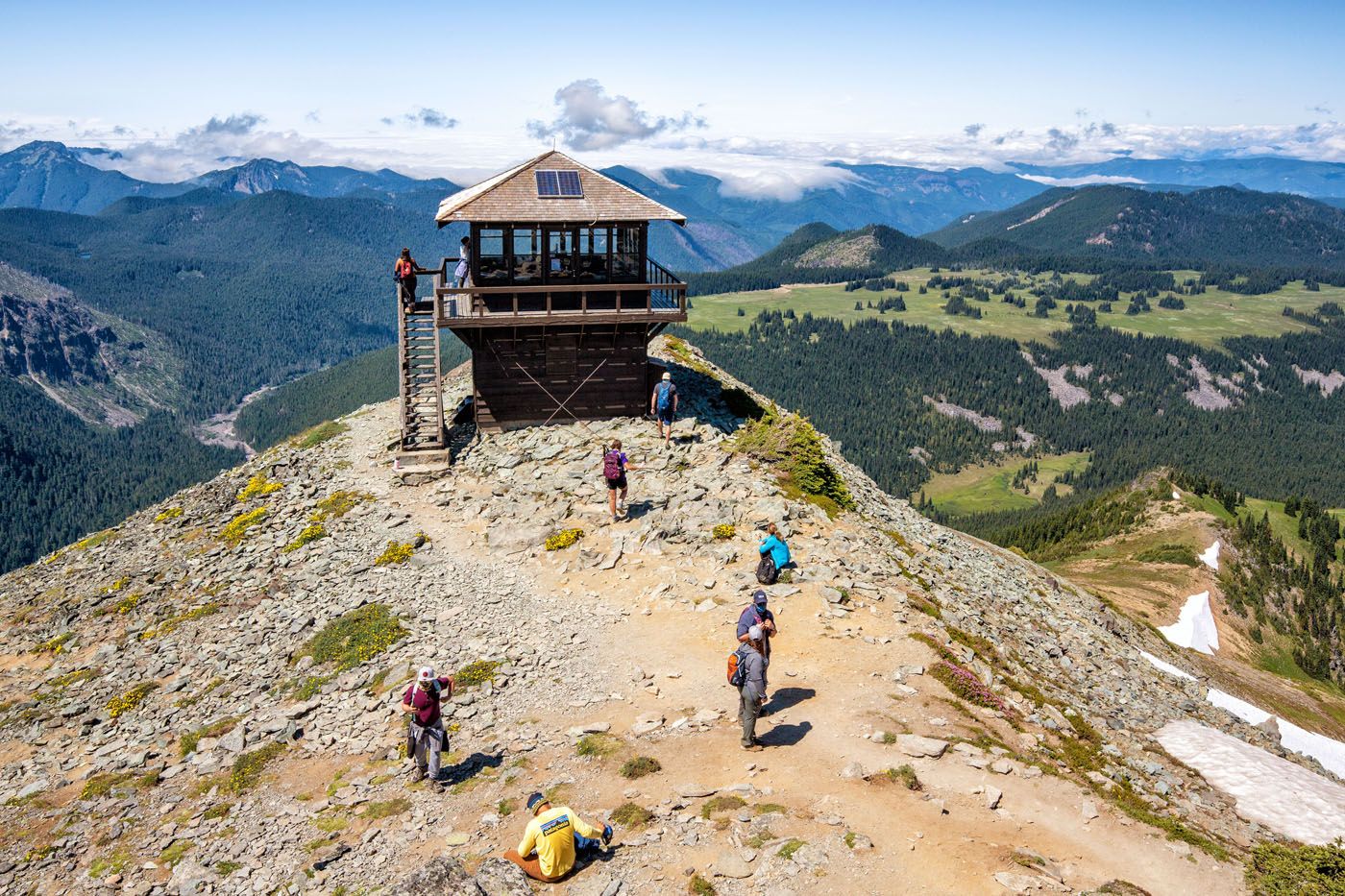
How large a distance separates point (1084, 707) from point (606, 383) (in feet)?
78.6

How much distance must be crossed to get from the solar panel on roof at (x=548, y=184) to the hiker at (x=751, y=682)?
25372 millimetres

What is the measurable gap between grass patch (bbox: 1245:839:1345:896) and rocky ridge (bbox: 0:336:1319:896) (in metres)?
0.65

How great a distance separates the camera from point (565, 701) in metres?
19.5

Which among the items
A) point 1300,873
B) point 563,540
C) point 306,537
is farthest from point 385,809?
point 306,537

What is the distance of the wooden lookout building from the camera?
34719 millimetres

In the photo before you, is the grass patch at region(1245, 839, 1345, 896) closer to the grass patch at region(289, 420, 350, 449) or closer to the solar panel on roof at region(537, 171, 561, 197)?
the solar panel on roof at region(537, 171, 561, 197)

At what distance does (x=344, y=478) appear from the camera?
3709 centimetres

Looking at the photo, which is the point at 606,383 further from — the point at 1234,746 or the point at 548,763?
the point at 1234,746

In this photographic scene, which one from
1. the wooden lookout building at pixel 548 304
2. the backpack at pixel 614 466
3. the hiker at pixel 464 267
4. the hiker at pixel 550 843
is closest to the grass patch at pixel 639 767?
the hiker at pixel 550 843

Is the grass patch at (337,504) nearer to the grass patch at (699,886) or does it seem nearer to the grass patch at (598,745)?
the grass patch at (598,745)

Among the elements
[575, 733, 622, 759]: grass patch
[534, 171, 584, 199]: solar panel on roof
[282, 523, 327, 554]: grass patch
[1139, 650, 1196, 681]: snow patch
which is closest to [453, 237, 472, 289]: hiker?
[534, 171, 584, 199]: solar panel on roof

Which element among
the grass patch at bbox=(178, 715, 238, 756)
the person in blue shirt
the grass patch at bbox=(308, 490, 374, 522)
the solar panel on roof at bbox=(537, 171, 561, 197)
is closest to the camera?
the grass patch at bbox=(178, 715, 238, 756)

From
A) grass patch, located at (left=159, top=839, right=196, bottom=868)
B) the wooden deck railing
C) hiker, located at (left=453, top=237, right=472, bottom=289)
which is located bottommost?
grass patch, located at (left=159, top=839, right=196, bottom=868)

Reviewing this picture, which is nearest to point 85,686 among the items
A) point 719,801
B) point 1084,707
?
point 719,801
